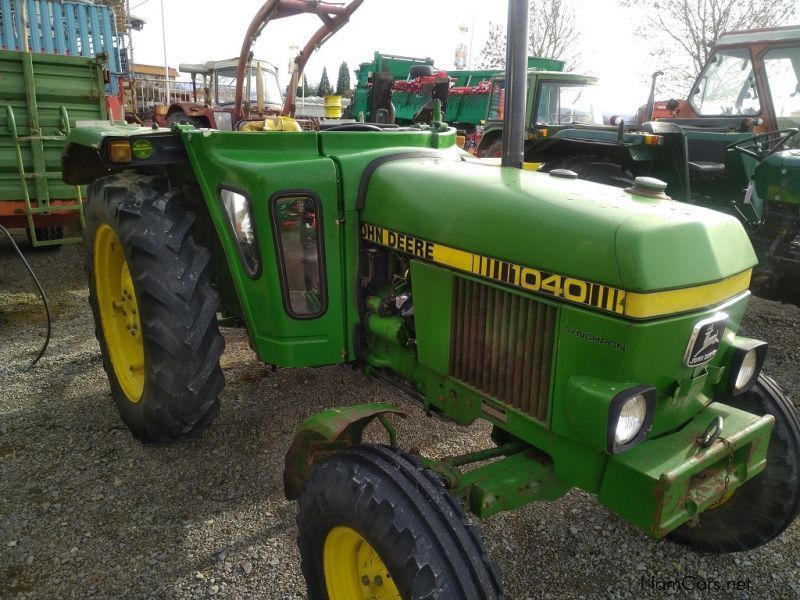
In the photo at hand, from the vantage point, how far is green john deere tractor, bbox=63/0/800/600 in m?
1.71

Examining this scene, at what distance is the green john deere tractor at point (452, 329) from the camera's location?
1708mm

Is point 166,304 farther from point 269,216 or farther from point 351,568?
point 351,568

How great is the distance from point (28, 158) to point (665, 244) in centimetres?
568

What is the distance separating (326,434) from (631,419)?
0.92 meters

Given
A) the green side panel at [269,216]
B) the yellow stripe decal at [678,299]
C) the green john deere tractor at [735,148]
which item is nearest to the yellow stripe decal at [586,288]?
the yellow stripe decal at [678,299]

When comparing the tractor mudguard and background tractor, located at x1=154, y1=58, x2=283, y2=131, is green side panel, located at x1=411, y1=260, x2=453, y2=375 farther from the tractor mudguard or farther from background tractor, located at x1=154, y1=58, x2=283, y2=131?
background tractor, located at x1=154, y1=58, x2=283, y2=131

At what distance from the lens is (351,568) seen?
1.92 m

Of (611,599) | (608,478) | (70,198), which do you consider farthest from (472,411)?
(70,198)

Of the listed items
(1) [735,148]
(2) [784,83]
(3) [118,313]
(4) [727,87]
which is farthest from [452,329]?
(4) [727,87]

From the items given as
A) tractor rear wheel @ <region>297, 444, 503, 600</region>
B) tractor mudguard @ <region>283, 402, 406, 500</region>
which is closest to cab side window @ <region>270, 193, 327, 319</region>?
tractor mudguard @ <region>283, 402, 406, 500</region>

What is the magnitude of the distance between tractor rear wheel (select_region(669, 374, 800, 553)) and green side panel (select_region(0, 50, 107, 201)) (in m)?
5.71
